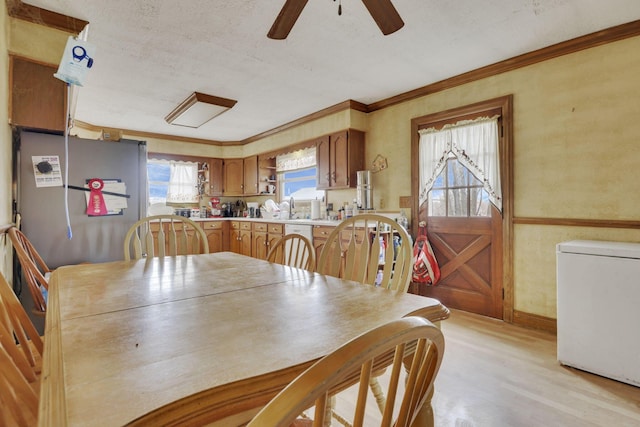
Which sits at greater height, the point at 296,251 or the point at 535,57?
the point at 535,57

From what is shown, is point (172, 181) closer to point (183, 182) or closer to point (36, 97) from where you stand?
point (183, 182)

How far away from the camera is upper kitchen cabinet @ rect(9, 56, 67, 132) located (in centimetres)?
204

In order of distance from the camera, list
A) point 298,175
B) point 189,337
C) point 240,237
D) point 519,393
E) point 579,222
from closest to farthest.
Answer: point 189,337
point 519,393
point 579,222
point 298,175
point 240,237

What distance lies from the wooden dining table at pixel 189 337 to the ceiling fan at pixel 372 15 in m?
1.27

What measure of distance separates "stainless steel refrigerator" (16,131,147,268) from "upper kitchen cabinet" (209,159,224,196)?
11.1 feet

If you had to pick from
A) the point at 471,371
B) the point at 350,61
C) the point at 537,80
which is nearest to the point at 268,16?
the point at 350,61

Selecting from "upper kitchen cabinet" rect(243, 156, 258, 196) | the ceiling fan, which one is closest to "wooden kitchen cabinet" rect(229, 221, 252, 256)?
"upper kitchen cabinet" rect(243, 156, 258, 196)

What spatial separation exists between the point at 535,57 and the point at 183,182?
214 inches

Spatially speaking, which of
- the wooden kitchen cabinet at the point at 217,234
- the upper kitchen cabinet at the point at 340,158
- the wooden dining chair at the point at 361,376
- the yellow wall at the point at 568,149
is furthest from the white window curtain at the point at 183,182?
the wooden dining chair at the point at 361,376

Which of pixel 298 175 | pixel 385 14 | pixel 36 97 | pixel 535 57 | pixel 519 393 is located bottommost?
pixel 519 393

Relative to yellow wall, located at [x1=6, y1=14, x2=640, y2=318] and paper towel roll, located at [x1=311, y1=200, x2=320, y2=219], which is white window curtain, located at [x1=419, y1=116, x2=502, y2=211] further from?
paper towel roll, located at [x1=311, y1=200, x2=320, y2=219]

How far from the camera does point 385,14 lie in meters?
1.54

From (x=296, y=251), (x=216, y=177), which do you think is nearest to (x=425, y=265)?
(x=296, y=251)

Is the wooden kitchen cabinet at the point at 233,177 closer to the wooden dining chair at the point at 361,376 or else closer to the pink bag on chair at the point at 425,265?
the pink bag on chair at the point at 425,265
